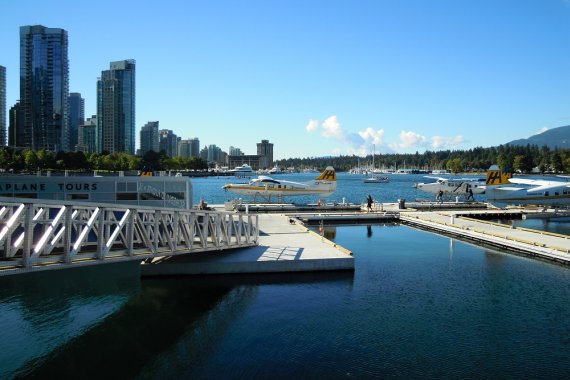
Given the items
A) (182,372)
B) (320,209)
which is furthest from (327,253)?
(320,209)

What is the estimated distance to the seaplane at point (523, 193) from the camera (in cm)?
5091

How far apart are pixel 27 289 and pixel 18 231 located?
264 cm

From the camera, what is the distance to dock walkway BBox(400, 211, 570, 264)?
27664mm

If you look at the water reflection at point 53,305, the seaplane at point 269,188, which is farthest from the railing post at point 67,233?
the seaplane at point 269,188

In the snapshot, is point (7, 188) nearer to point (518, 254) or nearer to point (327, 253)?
point (327, 253)

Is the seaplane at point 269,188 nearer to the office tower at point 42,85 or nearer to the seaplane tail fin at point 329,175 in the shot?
the seaplane tail fin at point 329,175

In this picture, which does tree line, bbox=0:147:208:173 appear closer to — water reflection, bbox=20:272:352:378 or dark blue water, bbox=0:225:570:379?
dark blue water, bbox=0:225:570:379

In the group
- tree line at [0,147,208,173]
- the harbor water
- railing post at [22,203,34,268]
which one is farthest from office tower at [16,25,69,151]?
railing post at [22,203,34,268]

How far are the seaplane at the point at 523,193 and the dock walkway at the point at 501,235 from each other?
9.41m

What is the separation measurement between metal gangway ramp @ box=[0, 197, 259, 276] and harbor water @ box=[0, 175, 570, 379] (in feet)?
7.60

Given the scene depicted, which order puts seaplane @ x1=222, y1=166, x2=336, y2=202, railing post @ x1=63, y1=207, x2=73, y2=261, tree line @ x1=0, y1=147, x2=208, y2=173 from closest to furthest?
railing post @ x1=63, y1=207, x2=73, y2=261 < seaplane @ x1=222, y1=166, x2=336, y2=202 < tree line @ x1=0, y1=147, x2=208, y2=173

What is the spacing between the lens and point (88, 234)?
18.9 meters

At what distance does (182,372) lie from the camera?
1294cm

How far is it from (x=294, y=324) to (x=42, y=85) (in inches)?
8087
